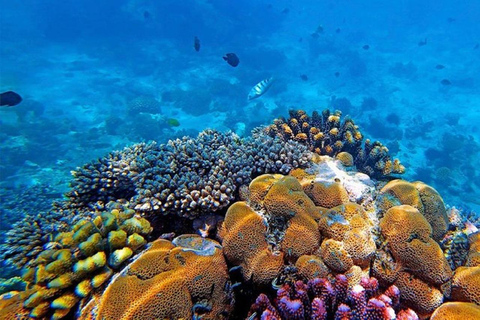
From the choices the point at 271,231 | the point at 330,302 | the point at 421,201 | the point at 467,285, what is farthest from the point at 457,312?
the point at 271,231

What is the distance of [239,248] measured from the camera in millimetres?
2861

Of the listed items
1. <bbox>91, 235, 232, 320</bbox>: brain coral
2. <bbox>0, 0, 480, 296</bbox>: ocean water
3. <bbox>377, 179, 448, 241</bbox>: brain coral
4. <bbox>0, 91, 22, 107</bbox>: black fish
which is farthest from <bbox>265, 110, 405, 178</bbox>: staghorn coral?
<bbox>0, 91, 22, 107</bbox>: black fish

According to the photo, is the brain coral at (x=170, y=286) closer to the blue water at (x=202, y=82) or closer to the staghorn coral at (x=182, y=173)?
the staghorn coral at (x=182, y=173)

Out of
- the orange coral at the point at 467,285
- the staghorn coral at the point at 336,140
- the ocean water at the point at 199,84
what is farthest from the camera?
the ocean water at the point at 199,84

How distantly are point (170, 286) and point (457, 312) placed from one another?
2.59 m

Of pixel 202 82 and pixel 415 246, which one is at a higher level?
pixel 202 82

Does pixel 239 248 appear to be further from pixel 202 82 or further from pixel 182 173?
pixel 202 82

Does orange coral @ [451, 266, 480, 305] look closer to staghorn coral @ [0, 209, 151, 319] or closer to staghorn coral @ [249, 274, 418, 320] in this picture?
staghorn coral @ [249, 274, 418, 320]

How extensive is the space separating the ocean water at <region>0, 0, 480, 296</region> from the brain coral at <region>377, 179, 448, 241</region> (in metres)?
10.2

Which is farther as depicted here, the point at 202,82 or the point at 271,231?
the point at 202,82

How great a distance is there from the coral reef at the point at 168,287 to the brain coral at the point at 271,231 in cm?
27

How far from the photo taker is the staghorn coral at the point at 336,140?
5.12 meters

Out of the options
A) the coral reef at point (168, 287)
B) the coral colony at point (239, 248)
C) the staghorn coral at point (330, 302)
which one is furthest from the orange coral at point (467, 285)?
the coral reef at point (168, 287)

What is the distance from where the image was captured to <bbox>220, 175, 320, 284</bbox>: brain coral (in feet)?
9.17
